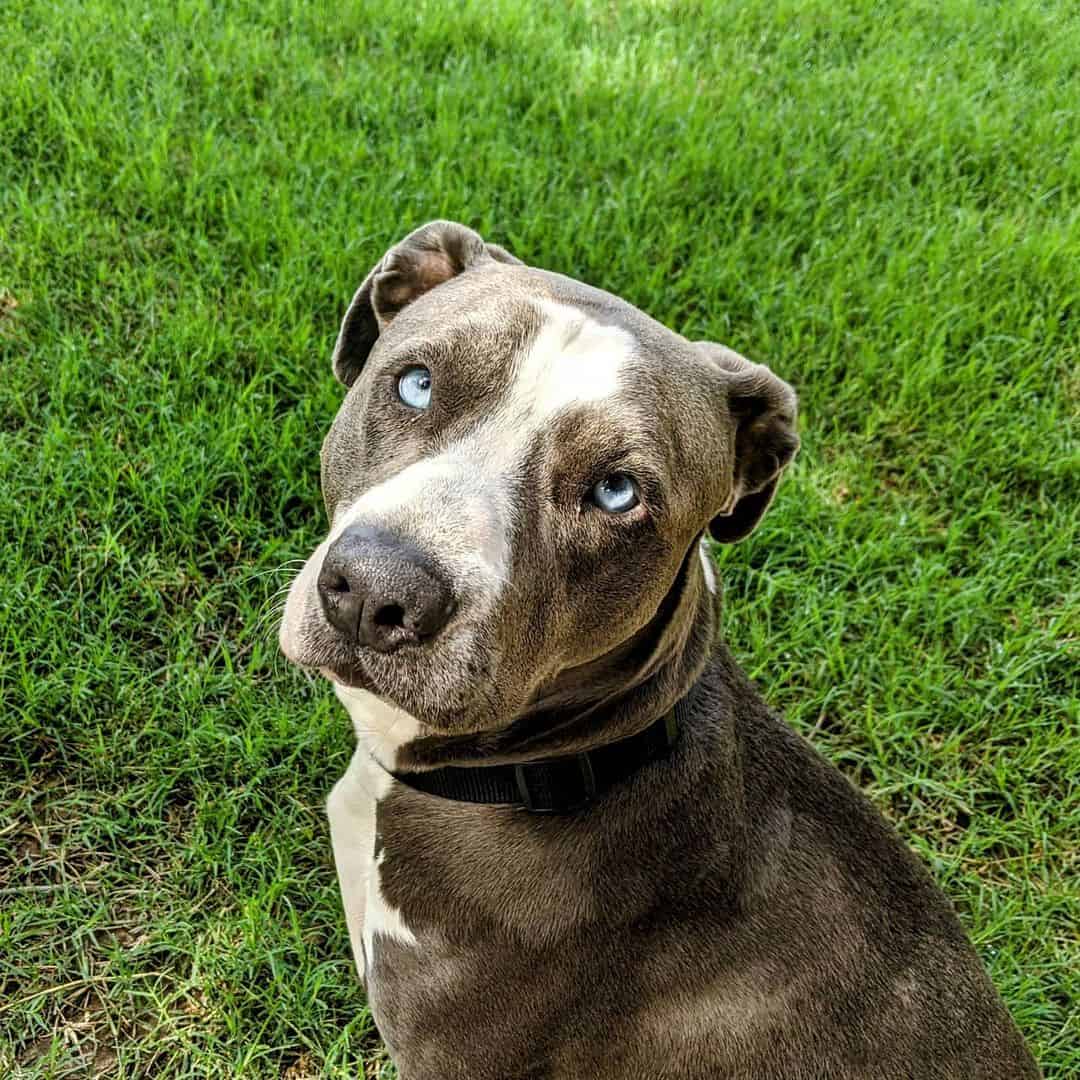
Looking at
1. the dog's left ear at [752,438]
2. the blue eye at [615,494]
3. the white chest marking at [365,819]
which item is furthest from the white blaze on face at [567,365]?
the white chest marking at [365,819]

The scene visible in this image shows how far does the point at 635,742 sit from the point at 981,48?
5.54m

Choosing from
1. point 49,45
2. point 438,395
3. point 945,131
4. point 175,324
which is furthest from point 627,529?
point 945,131

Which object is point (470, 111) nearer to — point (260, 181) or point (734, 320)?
point (260, 181)

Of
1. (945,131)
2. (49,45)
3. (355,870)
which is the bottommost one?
(355,870)

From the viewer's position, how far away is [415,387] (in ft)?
7.06

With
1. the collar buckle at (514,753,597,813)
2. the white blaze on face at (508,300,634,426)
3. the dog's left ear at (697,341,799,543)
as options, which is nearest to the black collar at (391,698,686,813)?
the collar buckle at (514,753,597,813)

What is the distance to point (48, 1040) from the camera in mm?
2643

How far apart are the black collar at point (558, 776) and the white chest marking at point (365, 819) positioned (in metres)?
0.12

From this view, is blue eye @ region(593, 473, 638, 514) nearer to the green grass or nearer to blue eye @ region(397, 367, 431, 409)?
blue eye @ region(397, 367, 431, 409)

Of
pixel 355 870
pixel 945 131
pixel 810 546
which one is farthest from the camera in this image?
pixel 945 131

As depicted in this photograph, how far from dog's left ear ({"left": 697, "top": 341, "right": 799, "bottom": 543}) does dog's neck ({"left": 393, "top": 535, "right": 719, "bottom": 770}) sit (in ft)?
0.87

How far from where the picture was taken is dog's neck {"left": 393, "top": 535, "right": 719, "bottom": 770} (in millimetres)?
2217

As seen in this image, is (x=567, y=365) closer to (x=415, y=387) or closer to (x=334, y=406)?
(x=415, y=387)

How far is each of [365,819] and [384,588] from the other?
91 centimetres
